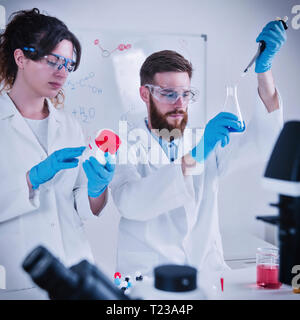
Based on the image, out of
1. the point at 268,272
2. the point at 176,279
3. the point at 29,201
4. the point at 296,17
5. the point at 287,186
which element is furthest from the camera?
the point at 296,17

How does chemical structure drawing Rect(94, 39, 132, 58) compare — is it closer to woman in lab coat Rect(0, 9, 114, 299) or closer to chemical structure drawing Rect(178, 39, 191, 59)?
woman in lab coat Rect(0, 9, 114, 299)

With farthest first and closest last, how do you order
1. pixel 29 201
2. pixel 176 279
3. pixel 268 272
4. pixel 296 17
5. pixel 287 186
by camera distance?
pixel 296 17
pixel 29 201
pixel 268 272
pixel 176 279
pixel 287 186

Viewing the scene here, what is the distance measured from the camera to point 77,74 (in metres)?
1.32

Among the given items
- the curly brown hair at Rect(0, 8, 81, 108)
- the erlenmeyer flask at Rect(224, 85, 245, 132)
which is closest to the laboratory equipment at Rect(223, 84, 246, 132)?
the erlenmeyer flask at Rect(224, 85, 245, 132)

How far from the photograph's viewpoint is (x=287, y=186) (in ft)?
2.46

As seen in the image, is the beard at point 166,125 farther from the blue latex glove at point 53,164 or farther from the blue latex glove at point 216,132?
the blue latex glove at point 53,164

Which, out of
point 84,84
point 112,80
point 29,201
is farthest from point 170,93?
point 29,201

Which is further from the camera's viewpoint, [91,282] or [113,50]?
[113,50]

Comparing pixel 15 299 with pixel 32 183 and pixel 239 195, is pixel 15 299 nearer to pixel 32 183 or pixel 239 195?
pixel 32 183

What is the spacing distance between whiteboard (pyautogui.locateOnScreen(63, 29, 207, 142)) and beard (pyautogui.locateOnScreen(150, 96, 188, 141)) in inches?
1.3

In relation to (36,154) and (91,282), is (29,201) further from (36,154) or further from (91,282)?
(91,282)

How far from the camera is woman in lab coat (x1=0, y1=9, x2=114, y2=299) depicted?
3.94ft

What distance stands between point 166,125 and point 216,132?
0.22 meters

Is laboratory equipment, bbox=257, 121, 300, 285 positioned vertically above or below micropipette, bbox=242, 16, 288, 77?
below
